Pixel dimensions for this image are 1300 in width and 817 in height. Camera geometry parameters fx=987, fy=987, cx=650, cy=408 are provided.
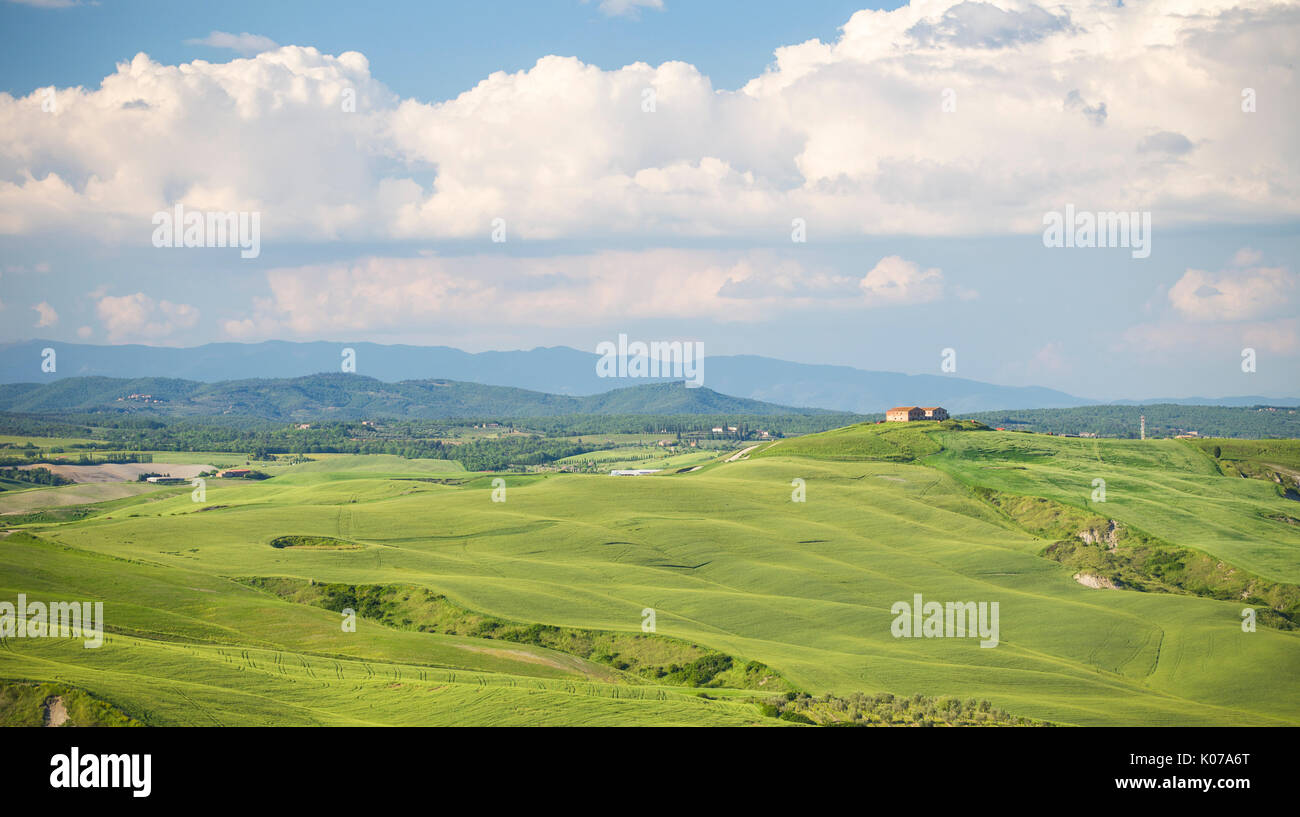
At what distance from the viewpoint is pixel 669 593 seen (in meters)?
90.1

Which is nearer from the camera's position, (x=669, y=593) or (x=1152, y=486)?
(x=669, y=593)

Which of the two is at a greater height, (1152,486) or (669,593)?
(1152,486)

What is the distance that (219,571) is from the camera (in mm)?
88562

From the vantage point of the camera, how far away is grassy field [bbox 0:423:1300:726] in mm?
49812

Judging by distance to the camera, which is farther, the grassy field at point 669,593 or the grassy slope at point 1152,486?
the grassy slope at point 1152,486

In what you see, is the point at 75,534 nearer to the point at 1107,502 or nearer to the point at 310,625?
the point at 310,625

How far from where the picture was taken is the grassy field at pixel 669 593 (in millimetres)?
49812

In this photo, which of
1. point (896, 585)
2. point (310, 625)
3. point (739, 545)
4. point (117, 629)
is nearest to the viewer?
point (117, 629)

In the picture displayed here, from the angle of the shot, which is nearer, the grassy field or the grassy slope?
the grassy field
